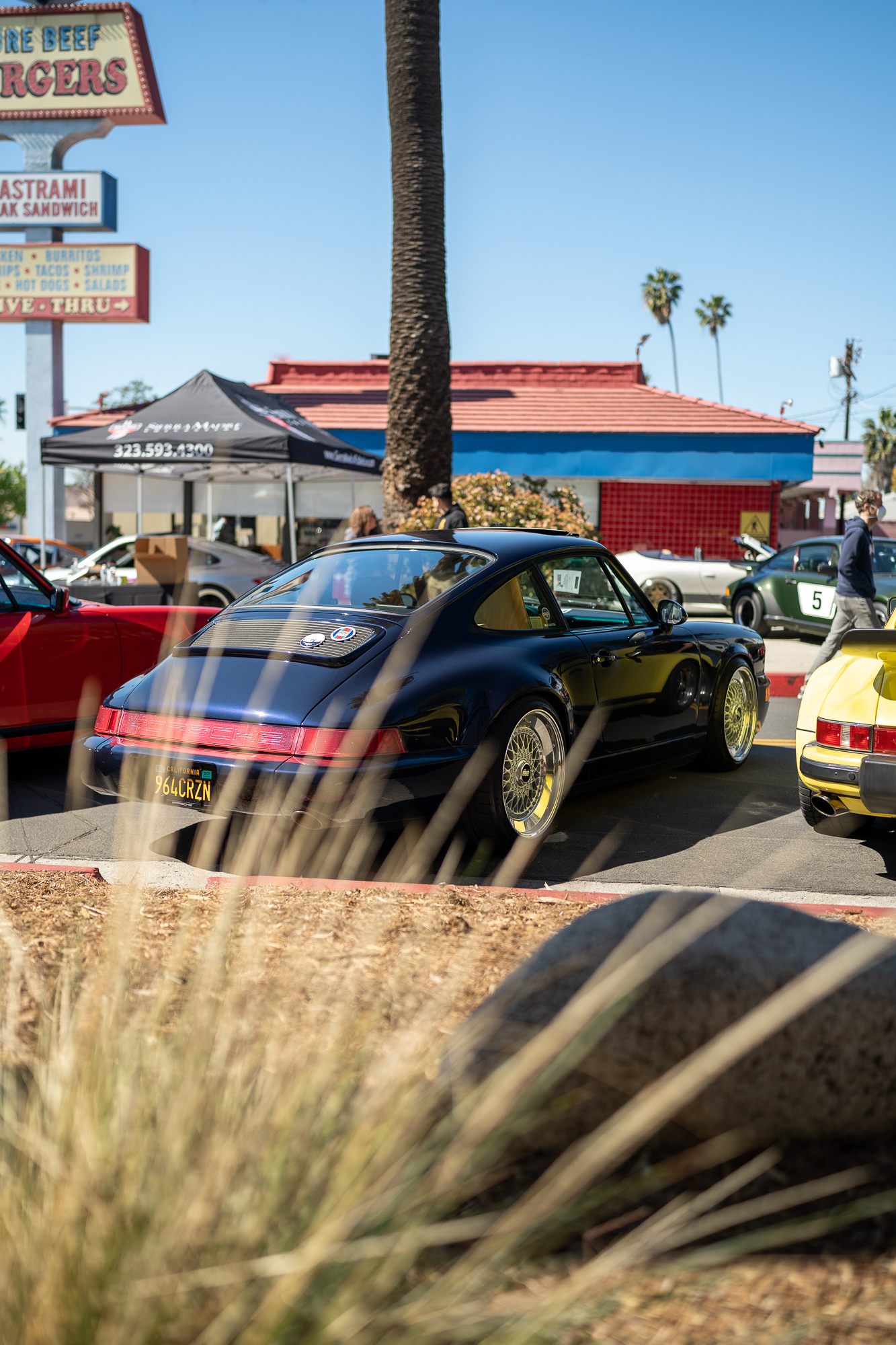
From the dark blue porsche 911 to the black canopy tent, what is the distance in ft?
30.6

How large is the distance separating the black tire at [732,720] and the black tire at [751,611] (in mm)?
10097

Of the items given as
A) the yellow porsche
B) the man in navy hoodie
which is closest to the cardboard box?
the man in navy hoodie

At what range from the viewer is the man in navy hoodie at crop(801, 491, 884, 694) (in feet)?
33.2

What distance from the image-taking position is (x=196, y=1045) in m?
1.86

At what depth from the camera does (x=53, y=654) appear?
705cm

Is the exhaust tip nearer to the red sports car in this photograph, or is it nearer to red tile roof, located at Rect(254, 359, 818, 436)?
the red sports car

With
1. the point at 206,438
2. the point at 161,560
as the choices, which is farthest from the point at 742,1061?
the point at 206,438

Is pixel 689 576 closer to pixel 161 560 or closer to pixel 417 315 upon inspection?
pixel 417 315

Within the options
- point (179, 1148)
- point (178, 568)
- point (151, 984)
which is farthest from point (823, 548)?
point (179, 1148)

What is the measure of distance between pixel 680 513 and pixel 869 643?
23.3 metres

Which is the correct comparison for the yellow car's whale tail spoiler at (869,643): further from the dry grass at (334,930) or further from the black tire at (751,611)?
the black tire at (751,611)

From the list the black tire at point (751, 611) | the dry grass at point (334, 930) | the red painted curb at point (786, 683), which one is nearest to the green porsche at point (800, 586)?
the black tire at point (751, 611)

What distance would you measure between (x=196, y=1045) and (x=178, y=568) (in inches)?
472

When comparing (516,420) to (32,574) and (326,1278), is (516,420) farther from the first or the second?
(326,1278)
